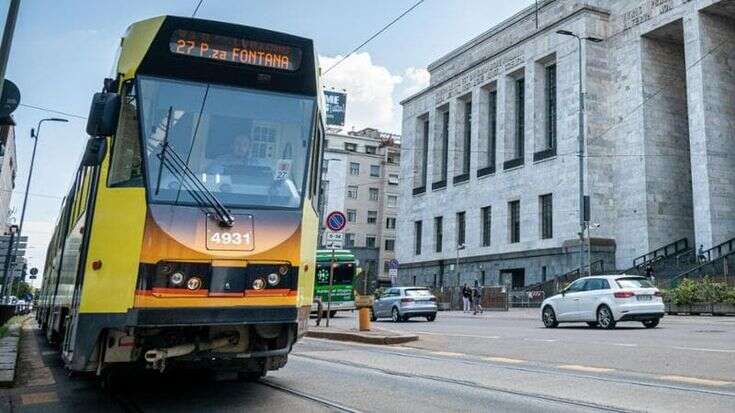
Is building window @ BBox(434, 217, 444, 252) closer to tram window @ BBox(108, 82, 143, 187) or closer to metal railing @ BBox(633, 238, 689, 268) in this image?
metal railing @ BBox(633, 238, 689, 268)

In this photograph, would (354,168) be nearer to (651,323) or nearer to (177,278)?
(651,323)

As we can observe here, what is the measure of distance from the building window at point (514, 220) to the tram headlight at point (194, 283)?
44741 mm

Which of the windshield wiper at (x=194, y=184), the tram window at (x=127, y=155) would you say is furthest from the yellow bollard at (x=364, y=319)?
the tram window at (x=127, y=155)

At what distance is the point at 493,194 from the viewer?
165 ft

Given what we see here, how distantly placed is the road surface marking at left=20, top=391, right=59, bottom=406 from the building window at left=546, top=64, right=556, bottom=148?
43.1 meters

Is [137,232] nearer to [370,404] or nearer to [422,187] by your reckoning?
[370,404]

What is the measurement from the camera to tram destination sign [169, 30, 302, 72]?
5.65 metres

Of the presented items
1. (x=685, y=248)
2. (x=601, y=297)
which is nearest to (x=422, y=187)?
(x=685, y=248)

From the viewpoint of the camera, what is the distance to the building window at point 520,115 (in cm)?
4894

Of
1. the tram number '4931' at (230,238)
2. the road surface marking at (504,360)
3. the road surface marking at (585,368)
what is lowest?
the road surface marking at (504,360)

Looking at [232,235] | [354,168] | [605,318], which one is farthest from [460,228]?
[232,235]

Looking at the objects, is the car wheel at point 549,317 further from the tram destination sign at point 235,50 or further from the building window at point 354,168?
the building window at point 354,168

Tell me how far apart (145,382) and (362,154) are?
7532 cm

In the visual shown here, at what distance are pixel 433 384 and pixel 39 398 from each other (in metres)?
4.28
